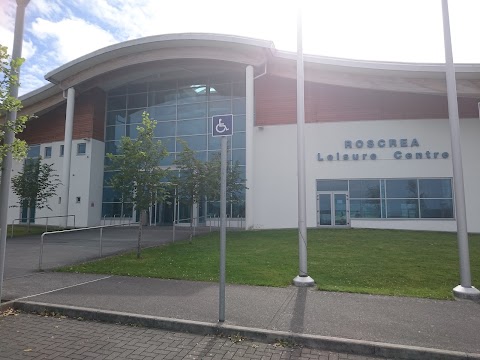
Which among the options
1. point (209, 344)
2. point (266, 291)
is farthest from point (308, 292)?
point (209, 344)

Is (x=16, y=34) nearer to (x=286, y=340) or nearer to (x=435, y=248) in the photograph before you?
(x=286, y=340)

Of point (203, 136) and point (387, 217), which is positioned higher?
point (203, 136)

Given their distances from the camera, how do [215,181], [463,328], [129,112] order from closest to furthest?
[463,328], [215,181], [129,112]

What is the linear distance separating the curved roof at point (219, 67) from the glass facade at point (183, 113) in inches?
38.6

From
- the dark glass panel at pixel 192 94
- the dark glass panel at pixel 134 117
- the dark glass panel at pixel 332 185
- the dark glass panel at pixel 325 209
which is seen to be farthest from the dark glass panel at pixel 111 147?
the dark glass panel at pixel 325 209

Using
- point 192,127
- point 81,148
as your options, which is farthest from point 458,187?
point 81,148

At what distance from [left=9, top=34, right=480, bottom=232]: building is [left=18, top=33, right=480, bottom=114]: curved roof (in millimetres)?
69

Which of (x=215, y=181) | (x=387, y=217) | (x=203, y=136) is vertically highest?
(x=203, y=136)

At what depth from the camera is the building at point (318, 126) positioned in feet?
66.4

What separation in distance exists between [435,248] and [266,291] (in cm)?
927

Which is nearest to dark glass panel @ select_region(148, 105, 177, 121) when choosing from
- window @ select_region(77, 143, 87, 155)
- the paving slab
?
window @ select_region(77, 143, 87, 155)

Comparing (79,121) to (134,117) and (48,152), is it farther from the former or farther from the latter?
(48,152)

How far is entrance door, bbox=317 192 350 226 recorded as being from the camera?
2131 cm

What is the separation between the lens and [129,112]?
89.3 ft
